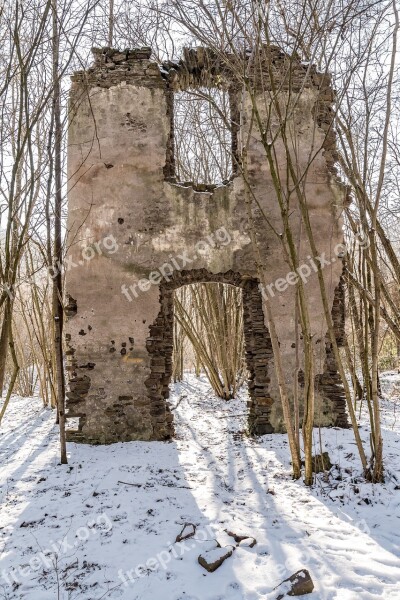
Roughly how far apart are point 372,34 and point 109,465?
16.0 feet

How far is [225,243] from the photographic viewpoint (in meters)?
5.85

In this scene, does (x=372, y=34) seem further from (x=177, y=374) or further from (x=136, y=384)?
(x=177, y=374)

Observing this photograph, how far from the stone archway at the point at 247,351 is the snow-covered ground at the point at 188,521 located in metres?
0.36

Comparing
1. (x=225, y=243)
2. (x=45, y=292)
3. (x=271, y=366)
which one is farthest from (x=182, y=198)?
(x=45, y=292)
